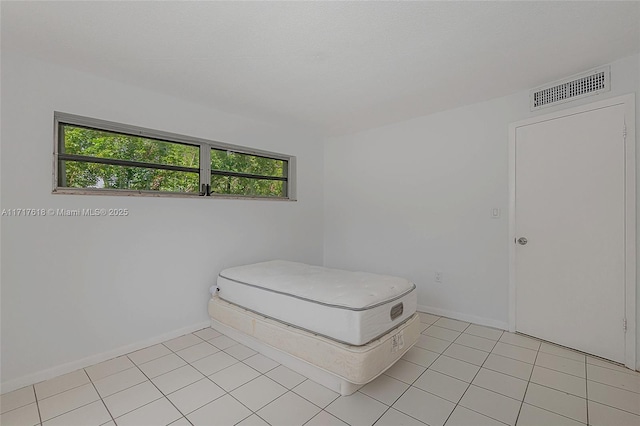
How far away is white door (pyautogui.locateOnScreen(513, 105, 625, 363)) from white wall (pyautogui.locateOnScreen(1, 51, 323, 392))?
3.07 metres

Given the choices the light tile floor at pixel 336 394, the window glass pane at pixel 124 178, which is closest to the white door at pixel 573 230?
the light tile floor at pixel 336 394

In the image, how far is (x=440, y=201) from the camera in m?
3.38

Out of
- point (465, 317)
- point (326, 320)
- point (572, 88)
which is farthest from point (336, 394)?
point (572, 88)

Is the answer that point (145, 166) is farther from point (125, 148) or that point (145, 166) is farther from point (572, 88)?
point (572, 88)

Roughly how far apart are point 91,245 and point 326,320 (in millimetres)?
2053

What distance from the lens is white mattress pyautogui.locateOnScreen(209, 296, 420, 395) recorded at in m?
1.78

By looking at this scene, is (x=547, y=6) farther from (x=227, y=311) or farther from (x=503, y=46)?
(x=227, y=311)

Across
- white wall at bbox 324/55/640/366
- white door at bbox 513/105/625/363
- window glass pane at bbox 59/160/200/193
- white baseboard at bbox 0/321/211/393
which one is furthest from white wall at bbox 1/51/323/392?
white door at bbox 513/105/625/363

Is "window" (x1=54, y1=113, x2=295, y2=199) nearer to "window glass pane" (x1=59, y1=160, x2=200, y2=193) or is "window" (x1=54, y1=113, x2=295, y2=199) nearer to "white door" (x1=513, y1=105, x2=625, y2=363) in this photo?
"window glass pane" (x1=59, y1=160, x2=200, y2=193)

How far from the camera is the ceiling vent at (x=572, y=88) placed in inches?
91.8

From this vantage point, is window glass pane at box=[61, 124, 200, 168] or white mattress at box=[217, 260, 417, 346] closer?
white mattress at box=[217, 260, 417, 346]

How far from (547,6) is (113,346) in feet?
13.1

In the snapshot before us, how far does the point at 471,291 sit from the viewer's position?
3.15 m

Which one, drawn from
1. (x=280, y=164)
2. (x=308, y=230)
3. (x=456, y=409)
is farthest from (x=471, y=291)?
(x=280, y=164)
